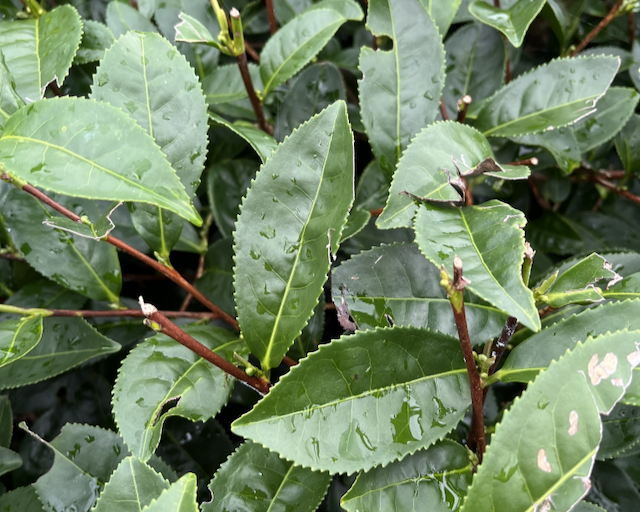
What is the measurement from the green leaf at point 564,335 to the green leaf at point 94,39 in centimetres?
108

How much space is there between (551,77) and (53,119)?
97 cm

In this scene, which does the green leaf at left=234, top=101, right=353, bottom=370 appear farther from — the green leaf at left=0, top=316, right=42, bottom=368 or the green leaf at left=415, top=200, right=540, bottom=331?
the green leaf at left=0, top=316, right=42, bottom=368

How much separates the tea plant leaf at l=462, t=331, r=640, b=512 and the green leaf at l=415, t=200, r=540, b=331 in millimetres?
92

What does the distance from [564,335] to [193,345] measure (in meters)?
0.59

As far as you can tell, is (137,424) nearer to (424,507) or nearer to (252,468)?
(252,468)

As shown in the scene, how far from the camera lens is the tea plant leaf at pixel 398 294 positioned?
2.78 feet

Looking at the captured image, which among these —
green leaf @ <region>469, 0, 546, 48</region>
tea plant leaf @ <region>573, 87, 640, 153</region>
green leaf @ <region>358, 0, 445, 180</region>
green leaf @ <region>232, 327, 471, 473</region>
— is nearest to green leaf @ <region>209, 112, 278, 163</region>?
green leaf @ <region>358, 0, 445, 180</region>

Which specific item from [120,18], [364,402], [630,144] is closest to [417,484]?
[364,402]

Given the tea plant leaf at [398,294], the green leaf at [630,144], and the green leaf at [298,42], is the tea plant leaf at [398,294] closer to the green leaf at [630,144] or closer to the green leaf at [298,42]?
the green leaf at [298,42]

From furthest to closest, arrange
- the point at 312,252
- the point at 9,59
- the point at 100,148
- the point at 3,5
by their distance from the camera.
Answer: the point at 3,5
the point at 9,59
the point at 312,252
the point at 100,148

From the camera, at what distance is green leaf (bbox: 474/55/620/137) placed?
975mm

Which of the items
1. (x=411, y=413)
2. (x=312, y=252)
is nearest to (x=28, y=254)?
(x=312, y=252)

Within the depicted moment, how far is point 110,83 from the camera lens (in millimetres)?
858

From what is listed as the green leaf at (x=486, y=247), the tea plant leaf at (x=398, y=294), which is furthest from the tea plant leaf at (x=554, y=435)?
the tea plant leaf at (x=398, y=294)
